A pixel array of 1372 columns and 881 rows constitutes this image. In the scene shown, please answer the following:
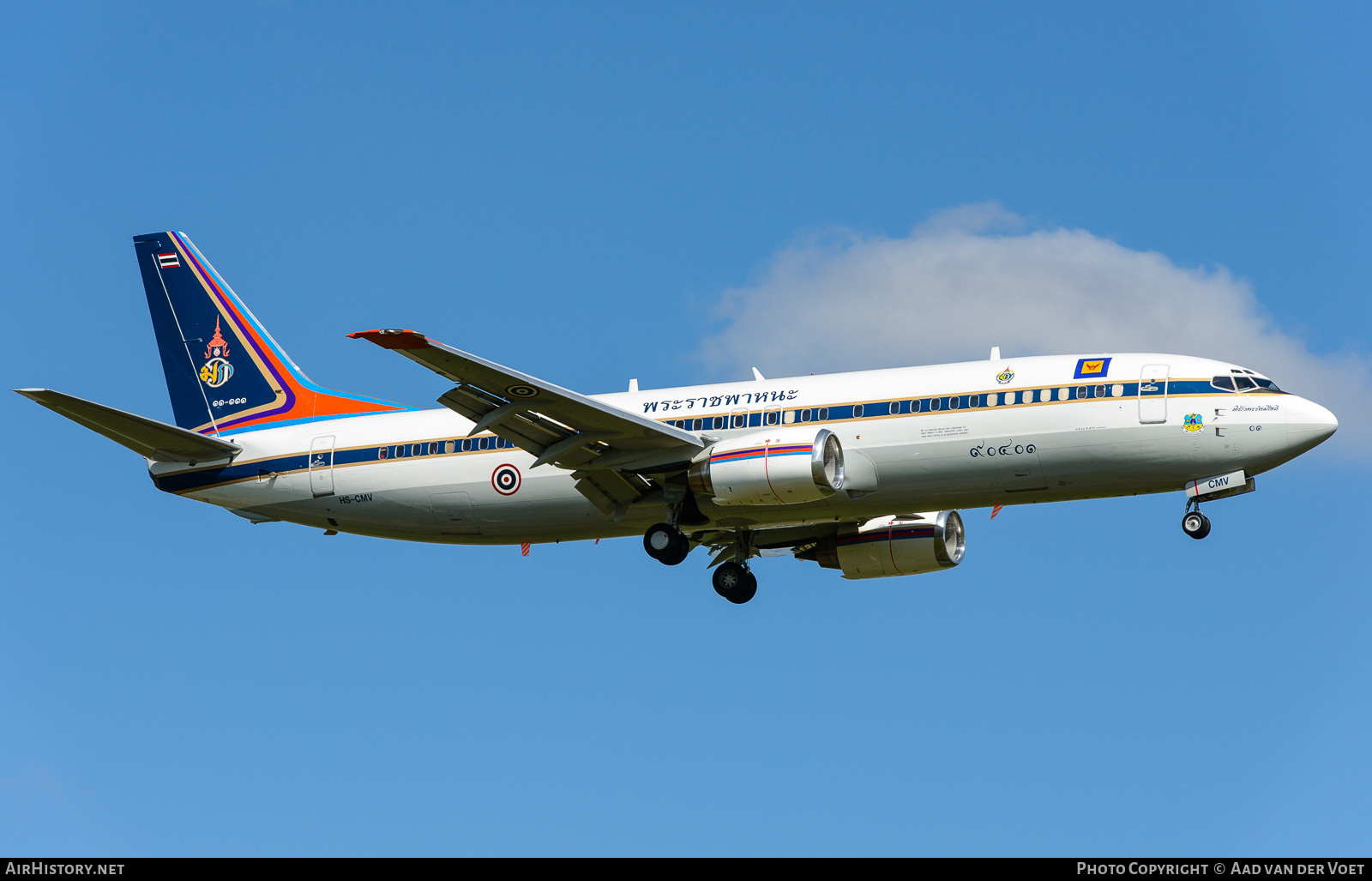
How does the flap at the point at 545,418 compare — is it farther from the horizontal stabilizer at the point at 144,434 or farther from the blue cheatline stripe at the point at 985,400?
the horizontal stabilizer at the point at 144,434

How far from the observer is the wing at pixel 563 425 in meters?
34.2

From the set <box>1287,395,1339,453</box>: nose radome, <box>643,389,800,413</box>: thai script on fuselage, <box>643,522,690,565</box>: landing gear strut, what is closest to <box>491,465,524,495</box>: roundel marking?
<box>643,389,800,413</box>: thai script on fuselage

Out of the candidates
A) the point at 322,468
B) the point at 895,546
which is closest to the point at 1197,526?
the point at 895,546

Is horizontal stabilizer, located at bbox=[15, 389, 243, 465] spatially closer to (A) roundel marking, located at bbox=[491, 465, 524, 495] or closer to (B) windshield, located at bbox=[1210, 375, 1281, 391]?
(A) roundel marking, located at bbox=[491, 465, 524, 495]

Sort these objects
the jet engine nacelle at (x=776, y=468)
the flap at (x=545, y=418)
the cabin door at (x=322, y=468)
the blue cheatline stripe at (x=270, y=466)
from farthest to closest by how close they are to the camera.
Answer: the cabin door at (x=322, y=468), the blue cheatline stripe at (x=270, y=466), the jet engine nacelle at (x=776, y=468), the flap at (x=545, y=418)

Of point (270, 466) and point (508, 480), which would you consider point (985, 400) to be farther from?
point (270, 466)

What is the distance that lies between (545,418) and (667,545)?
15.1 feet

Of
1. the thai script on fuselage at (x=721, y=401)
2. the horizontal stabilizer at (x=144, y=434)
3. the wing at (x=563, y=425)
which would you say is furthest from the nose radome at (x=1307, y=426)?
the horizontal stabilizer at (x=144, y=434)

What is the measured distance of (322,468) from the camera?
42156 mm

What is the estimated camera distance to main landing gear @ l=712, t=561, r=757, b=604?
4266 centimetres

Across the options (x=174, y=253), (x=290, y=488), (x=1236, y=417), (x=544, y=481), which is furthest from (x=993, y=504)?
(x=174, y=253)

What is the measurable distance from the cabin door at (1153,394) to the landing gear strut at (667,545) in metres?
11.7
